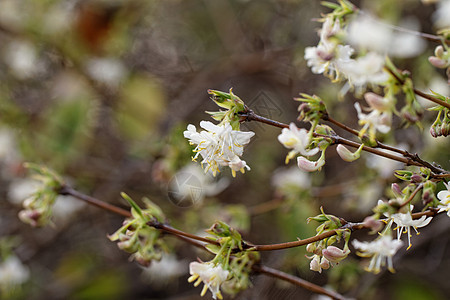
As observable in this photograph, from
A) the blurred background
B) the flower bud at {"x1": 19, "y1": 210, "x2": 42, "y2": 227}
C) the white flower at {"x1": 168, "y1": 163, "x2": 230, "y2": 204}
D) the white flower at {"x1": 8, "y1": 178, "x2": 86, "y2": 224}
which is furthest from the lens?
the white flower at {"x1": 8, "y1": 178, "x2": 86, "y2": 224}

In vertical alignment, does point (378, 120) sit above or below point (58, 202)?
above

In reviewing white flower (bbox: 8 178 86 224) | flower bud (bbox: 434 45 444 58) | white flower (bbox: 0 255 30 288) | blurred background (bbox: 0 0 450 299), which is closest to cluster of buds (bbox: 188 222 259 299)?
flower bud (bbox: 434 45 444 58)

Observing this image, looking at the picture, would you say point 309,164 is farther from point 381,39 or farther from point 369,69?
point 381,39

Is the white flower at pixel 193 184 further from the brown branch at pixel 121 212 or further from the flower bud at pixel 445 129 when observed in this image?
the flower bud at pixel 445 129

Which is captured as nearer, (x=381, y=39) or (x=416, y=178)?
(x=416, y=178)

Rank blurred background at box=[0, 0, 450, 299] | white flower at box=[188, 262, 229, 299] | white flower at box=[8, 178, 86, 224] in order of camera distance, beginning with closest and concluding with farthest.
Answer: white flower at box=[188, 262, 229, 299]
blurred background at box=[0, 0, 450, 299]
white flower at box=[8, 178, 86, 224]

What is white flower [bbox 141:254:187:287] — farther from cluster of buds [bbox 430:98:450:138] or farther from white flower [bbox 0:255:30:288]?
cluster of buds [bbox 430:98:450:138]

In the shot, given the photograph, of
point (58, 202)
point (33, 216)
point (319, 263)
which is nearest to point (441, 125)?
point (319, 263)
